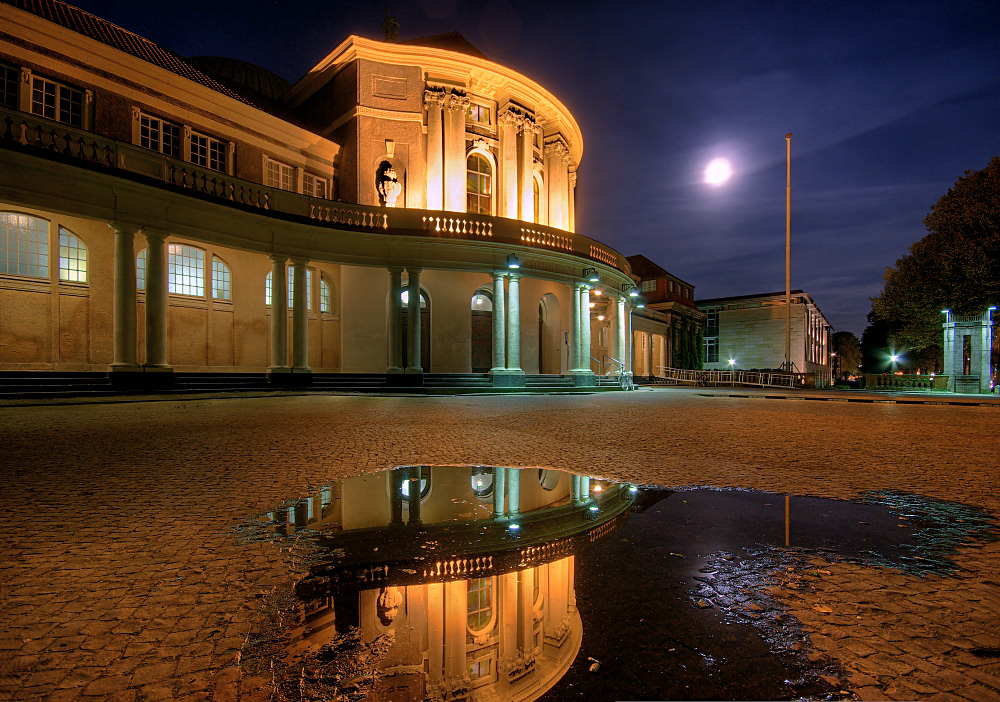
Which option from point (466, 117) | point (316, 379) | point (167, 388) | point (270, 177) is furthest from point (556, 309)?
point (167, 388)

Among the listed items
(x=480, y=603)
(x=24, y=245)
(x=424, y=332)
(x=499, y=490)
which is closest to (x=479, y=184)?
(x=424, y=332)

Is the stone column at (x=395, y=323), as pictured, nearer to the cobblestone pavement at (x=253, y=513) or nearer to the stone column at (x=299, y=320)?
the stone column at (x=299, y=320)

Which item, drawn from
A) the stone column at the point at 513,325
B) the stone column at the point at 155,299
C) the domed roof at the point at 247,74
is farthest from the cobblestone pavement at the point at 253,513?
the domed roof at the point at 247,74

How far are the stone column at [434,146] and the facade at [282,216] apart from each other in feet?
0.34

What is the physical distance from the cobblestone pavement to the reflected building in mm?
333

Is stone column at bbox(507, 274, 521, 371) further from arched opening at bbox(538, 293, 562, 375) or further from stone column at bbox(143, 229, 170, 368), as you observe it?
stone column at bbox(143, 229, 170, 368)

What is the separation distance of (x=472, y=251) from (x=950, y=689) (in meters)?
20.3

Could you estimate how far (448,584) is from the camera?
2.36 m

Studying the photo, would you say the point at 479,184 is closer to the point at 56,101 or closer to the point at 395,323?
the point at 395,323

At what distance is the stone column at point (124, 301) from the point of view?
14219 millimetres

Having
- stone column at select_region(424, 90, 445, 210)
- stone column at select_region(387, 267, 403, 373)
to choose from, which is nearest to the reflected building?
stone column at select_region(387, 267, 403, 373)

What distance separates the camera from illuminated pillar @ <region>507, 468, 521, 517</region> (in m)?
3.67

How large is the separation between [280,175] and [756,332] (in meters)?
58.3

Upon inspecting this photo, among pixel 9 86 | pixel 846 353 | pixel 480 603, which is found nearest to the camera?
pixel 480 603
